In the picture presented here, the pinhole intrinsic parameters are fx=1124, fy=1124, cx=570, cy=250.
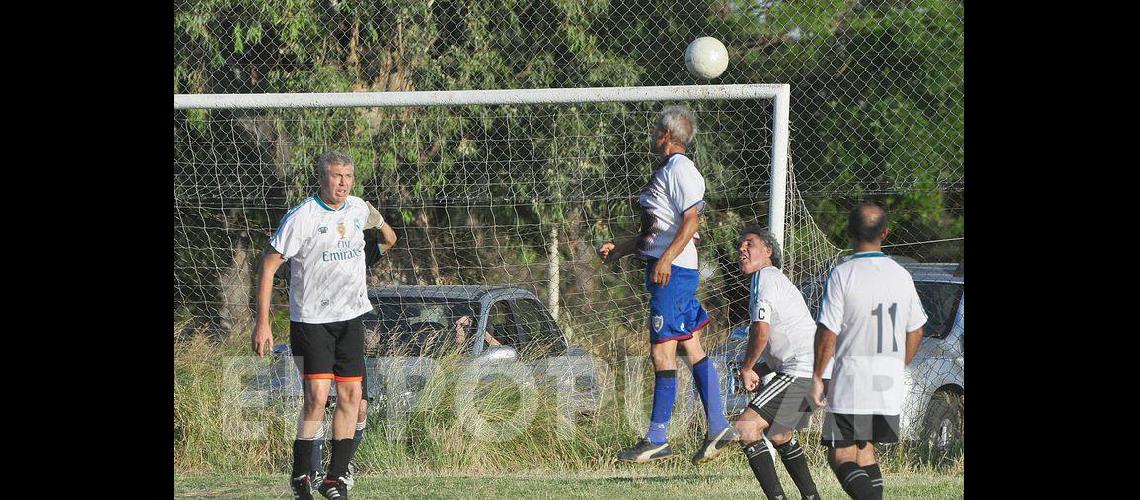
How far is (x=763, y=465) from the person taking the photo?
18.6 feet

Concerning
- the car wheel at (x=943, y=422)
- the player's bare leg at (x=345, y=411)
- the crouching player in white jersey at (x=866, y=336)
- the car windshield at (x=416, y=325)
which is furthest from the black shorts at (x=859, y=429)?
the car windshield at (x=416, y=325)

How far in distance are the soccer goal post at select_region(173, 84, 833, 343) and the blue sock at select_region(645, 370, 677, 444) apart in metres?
3.64

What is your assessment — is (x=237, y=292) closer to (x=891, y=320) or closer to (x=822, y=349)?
(x=822, y=349)

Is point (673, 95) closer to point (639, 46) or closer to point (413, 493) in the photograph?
point (413, 493)

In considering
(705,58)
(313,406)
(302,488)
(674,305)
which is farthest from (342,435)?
(705,58)

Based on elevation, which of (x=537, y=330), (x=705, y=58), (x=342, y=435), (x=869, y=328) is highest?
(x=705, y=58)

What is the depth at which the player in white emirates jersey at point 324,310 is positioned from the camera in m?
5.85

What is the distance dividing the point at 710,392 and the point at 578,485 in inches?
47.8

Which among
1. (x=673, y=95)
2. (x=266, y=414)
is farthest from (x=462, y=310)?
(x=673, y=95)

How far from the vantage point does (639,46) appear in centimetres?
1110

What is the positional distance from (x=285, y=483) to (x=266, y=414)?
3.17ft

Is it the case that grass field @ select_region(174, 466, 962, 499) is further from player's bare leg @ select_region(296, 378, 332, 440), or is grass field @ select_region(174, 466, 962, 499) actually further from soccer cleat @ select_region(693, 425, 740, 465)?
player's bare leg @ select_region(296, 378, 332, 440)

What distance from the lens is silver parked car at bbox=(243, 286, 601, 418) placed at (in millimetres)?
7828

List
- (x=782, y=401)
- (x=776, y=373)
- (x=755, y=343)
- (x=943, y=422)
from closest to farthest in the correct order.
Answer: (x=755, y=343)
(x=782, y=401)
(x=776, y=373)
(x=943, y=422)
